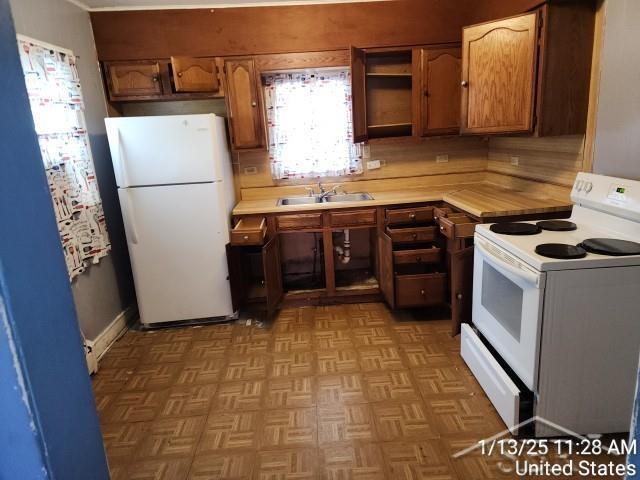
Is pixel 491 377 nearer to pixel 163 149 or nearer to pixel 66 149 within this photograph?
pixel 163 149

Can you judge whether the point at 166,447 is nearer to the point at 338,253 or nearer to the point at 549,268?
the point at 549,268

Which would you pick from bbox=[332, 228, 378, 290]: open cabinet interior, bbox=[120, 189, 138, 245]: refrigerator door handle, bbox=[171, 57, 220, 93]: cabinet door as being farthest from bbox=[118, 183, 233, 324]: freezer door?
bbox=[332, 228, 378, 290]: open cabinet interior

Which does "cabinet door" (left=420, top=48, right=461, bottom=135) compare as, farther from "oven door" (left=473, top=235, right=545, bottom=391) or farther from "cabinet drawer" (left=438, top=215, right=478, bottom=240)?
"oven door" (left=473, top=235, right=545, bottom=391)

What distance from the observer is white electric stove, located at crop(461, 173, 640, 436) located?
1.65 meters

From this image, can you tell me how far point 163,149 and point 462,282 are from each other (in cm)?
220

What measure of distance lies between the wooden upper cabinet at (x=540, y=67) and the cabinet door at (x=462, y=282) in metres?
0.83

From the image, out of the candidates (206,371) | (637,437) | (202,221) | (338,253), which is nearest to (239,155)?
(202,221)

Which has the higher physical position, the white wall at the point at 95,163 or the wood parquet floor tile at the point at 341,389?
the white wall at the point at 95,163

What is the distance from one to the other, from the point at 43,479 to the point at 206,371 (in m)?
1.89

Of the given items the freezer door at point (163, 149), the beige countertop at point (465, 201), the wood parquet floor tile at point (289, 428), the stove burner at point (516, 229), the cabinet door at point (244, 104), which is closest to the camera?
the wood parquet floor tile at point (289, 428)

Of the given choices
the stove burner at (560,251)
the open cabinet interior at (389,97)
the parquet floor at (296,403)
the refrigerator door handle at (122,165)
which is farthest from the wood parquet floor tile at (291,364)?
the open cabinet interior at (389,97)

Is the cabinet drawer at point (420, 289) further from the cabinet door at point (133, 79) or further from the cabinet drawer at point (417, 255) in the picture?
the cabinet door at point (133, 79)

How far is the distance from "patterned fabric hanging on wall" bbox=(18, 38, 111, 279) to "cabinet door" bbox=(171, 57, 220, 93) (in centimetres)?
66

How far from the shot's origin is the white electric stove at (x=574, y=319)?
1.65 m
